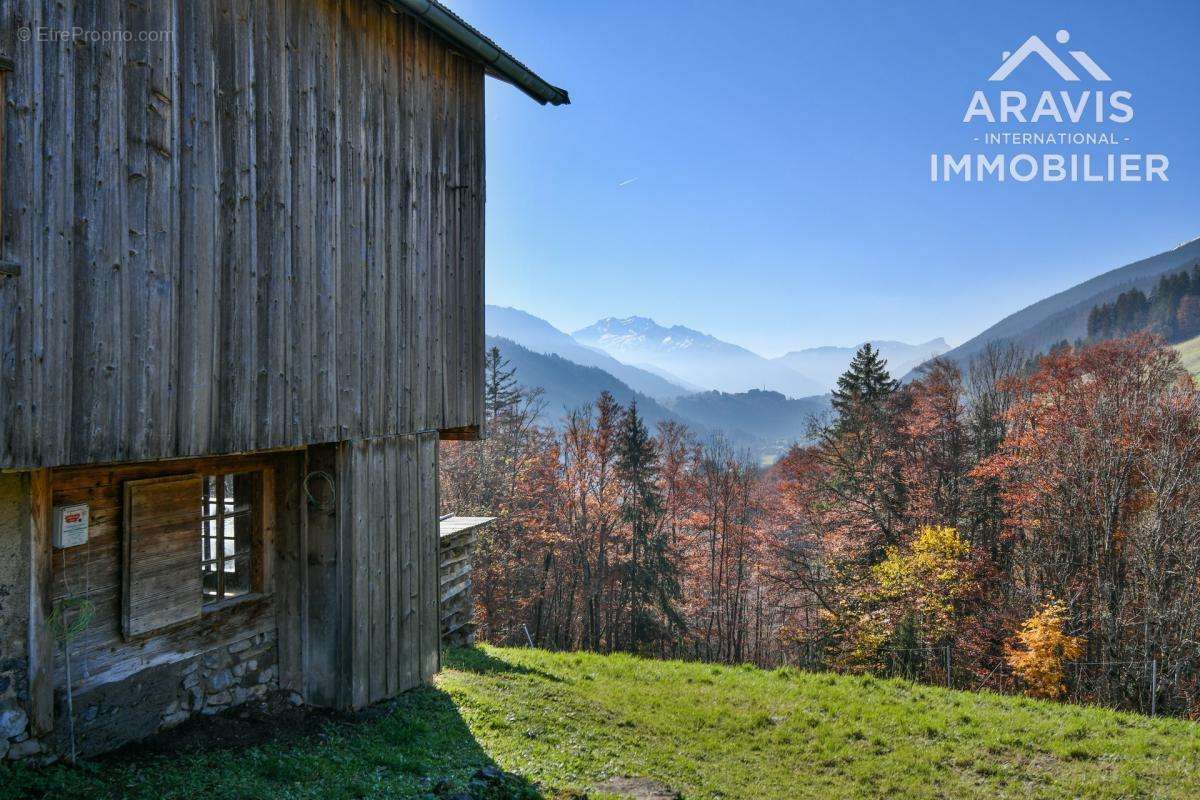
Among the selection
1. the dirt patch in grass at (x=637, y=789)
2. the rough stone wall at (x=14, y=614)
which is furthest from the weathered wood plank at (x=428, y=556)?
the rough stone wall at (x=14, y=614)

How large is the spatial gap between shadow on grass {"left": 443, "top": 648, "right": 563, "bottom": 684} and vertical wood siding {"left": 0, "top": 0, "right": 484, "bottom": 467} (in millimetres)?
4280

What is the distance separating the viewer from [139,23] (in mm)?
4469

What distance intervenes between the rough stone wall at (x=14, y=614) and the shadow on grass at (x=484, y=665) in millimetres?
5550

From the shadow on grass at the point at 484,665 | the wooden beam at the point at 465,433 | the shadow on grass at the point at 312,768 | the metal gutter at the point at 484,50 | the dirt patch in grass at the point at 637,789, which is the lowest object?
the shadow on grass at the point at 484,665

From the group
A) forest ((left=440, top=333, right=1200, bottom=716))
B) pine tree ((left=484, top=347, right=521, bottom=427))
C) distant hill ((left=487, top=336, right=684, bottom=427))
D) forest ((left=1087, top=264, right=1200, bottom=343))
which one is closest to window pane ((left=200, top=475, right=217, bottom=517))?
forest ((left=440, top=333, right=1200, bottom=716))

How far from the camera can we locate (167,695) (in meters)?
5.60

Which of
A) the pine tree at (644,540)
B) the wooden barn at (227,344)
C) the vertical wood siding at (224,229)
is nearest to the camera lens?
the vertical wood siding at (224,229)

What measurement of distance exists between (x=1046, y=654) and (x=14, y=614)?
23.0 meters

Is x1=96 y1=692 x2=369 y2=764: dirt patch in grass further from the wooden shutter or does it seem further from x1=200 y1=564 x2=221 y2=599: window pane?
x1=200 y1=564 x2=221 y2=599: window pane

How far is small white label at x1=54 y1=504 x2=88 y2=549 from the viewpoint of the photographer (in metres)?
4.79

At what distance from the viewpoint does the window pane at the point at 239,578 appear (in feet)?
21.9

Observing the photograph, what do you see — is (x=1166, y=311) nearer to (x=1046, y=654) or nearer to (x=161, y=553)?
(x=1046, y=654)

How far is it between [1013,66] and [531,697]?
730 inches

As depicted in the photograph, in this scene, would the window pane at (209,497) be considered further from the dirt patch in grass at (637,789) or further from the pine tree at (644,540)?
the pine tree at (644,540)
